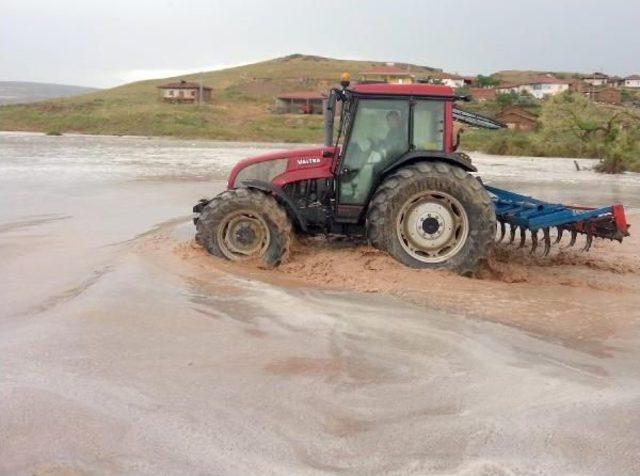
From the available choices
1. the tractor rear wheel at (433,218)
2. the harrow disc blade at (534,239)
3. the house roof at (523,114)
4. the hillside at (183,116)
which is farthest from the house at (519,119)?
the tractor rear wheel at (433,218)

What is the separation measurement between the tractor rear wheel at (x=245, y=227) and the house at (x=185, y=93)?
80.7 meters

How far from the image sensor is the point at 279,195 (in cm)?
822

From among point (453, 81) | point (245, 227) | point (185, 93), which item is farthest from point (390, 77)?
point (185, 93)

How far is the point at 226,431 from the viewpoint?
4.07 metres

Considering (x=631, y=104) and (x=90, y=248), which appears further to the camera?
(x=631, y=104)

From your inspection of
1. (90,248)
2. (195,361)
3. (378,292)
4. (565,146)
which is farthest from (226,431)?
(565,146)

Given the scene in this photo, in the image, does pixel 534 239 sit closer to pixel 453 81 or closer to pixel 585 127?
pixel 585 127

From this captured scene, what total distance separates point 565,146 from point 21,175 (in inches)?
1061

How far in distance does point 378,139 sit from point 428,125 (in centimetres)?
59

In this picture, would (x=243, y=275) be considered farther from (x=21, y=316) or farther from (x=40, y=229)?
(x=40, y=229)

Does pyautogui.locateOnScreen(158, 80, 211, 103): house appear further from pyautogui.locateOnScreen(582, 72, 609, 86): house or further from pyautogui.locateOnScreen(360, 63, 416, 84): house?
pyautogui.locateOnScreen(582, 72, 609, 86): house

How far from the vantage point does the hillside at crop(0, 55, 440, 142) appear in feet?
182

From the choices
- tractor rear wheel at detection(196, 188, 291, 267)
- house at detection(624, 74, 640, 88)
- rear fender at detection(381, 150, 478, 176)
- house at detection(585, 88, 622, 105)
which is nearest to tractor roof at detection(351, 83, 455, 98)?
rear fender at detection(381, 150, 478, 176)

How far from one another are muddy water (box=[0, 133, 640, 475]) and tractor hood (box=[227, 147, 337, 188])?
0.93 metres
